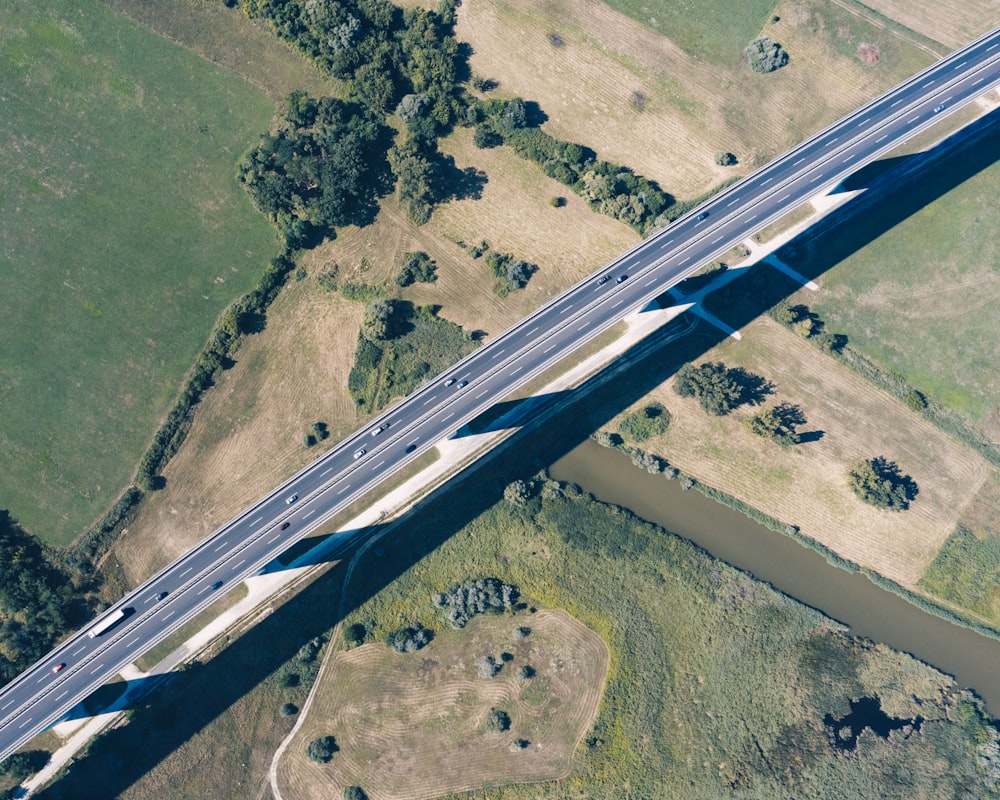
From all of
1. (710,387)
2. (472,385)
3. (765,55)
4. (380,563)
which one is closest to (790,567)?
(710,387)

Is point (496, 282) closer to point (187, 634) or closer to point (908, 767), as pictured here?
point (187, 634)

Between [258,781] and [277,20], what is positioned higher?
[277,20]

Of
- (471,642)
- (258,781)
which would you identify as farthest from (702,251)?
(258,781)

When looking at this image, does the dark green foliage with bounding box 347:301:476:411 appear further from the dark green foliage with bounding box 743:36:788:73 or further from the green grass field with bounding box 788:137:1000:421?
the dark green foliage with bounding box 743:36:788:73

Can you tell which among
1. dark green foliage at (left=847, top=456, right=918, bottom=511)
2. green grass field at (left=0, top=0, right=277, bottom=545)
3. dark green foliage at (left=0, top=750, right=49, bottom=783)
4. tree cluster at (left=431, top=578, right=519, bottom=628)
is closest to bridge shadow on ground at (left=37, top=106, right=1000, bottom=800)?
dark green foliage at (left=0, top=750, right=49, bottom=783)

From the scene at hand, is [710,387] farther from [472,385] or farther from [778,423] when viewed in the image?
[472,385]

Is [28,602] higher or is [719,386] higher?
[28,602]
